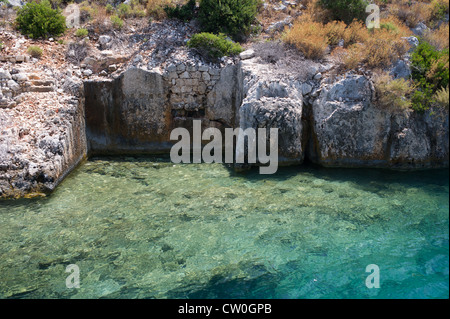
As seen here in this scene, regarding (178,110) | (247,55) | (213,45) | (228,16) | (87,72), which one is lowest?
(178,110)

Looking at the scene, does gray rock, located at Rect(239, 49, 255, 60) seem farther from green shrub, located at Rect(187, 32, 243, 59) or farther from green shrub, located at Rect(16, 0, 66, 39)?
green shrub, located at Rect(16, 0, 66, 39)

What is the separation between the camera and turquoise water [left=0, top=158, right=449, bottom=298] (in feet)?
19.6

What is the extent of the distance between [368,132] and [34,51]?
9726mm

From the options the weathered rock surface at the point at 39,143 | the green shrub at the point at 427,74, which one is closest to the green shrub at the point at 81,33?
the weathered rock surface at the point at 39,143

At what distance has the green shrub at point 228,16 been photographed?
12570 mm

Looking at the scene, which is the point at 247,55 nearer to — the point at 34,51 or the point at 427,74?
the point at 427,74

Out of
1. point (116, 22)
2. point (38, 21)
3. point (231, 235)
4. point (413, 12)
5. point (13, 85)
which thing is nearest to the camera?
point (231, 235)

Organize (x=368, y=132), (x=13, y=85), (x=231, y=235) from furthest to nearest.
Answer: (x=13, y=85)
(x=368, y=132)
(x=231, y=235)

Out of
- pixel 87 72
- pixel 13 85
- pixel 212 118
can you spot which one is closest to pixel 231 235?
pixel 212 118

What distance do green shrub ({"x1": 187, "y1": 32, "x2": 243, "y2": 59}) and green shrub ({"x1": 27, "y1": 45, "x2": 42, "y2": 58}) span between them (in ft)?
14.6

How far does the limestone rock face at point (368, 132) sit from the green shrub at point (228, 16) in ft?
13.4

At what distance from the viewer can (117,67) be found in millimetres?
11539

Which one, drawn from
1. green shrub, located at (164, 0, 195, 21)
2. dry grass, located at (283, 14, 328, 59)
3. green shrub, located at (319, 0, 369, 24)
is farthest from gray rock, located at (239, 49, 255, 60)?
green shrub, located at (319, 0, 369, 24)

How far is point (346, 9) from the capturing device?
12625 millimetres
